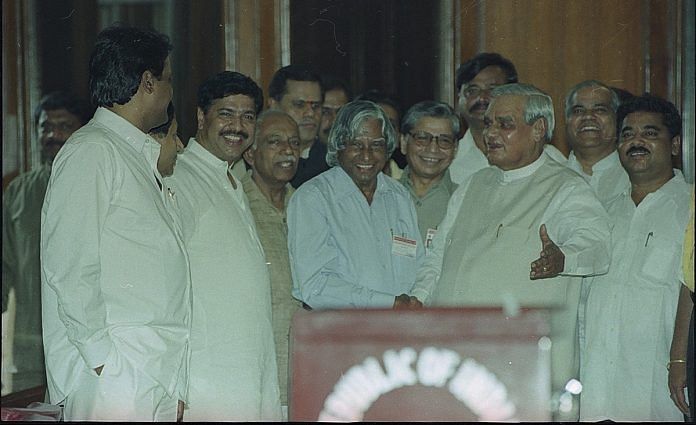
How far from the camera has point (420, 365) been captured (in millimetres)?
1653

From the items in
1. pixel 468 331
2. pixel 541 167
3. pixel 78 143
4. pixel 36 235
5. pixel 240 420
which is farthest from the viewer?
pixel 36 235

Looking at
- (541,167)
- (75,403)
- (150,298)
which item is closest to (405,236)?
(541,167)

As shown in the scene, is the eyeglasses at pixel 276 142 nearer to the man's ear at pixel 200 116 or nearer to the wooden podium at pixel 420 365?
the man's ear at pixel 200 116

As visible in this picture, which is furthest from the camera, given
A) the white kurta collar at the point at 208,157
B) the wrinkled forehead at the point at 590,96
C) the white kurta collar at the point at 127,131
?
the wrinkled forehead at the point at 590,96

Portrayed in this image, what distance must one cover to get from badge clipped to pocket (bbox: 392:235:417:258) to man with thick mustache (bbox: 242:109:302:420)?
36cm

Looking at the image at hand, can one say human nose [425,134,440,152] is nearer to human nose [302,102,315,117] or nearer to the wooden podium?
human nose [302,102,315,117]

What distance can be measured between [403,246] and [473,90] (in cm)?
65

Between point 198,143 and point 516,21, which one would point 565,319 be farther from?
point 198,143

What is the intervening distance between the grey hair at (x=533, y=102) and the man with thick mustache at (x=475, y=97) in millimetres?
220

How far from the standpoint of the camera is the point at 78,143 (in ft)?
7.72

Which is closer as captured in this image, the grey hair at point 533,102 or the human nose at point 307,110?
the grey hair at point 533,102

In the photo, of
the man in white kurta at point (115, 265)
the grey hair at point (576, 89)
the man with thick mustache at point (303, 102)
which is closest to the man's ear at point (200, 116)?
the man with thick mustache at point (303, 102)

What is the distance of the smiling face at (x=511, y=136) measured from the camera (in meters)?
3.07

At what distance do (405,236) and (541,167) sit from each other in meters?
0.50
